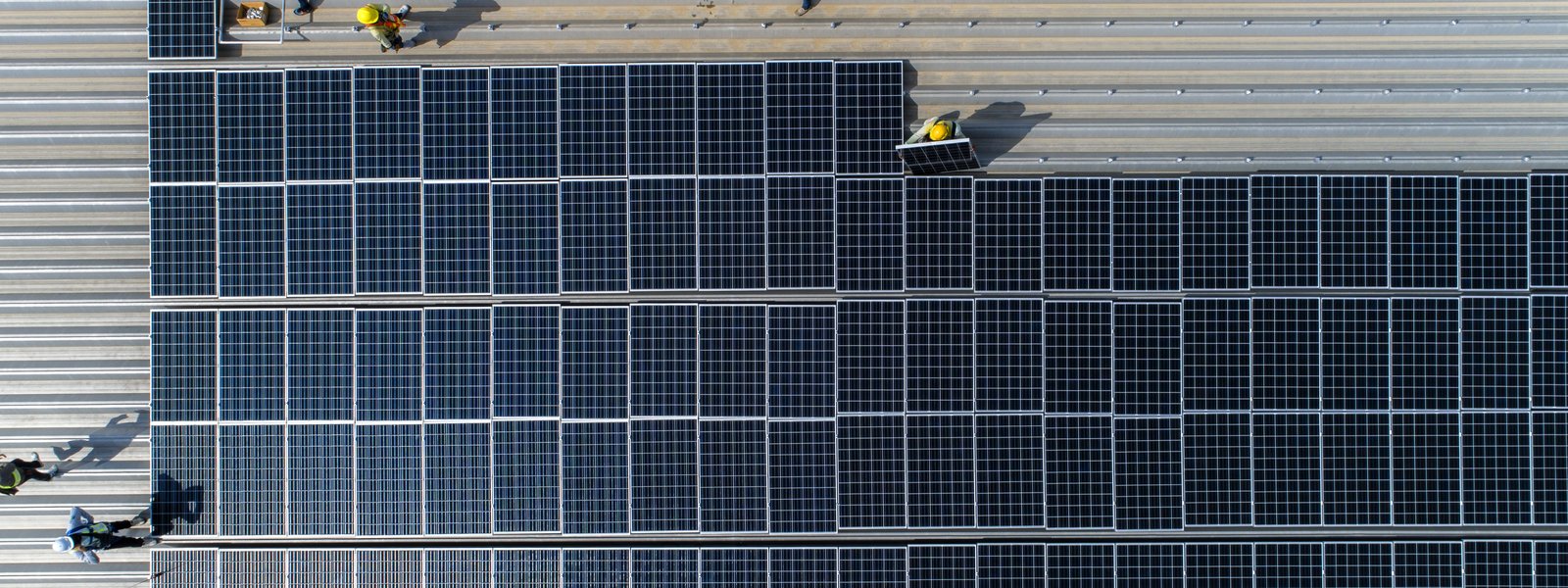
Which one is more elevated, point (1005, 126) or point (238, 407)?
point (1005, 126)

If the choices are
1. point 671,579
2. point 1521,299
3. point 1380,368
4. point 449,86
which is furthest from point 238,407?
point 1521,299

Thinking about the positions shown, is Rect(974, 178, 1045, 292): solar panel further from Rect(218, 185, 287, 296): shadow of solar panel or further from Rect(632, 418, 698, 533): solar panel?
Rect(218, 185, 287, 296): shadow of solar panel

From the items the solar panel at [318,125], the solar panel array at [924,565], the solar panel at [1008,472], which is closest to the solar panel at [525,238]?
the solar panel at [318,125]

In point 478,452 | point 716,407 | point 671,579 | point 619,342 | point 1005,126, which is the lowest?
point 671,579

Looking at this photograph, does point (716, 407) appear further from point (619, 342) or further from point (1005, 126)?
point (1005, 126)

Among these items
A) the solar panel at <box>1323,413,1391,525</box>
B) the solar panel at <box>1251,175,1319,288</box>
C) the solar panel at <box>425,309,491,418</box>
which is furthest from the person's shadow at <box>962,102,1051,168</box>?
the solar panel at <box>425,309,491,418</box>

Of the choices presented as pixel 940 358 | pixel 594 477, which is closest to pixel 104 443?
pixel 594 477
